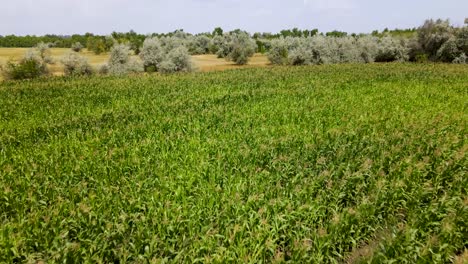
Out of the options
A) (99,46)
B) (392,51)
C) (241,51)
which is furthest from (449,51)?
(99,46)

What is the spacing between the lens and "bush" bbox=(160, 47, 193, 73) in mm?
38709

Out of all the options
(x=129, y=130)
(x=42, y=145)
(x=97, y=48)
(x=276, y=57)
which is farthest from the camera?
(x=97, y=48)

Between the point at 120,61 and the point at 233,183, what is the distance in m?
33.8

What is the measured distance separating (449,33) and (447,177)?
49308mm

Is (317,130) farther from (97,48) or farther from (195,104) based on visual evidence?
(97,48)

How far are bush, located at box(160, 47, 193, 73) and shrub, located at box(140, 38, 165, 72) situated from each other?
4.40 ft

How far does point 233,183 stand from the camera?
8773 millimetres

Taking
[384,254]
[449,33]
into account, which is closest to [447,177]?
[384,254]

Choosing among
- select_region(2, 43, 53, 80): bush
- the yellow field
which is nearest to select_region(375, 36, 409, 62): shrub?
the yellow field

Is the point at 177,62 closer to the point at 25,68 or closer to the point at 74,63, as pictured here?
the point at 74,63

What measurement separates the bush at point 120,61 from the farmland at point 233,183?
2122cm

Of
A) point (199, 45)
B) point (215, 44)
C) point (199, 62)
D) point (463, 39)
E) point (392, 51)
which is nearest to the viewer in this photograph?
point (463, 39)

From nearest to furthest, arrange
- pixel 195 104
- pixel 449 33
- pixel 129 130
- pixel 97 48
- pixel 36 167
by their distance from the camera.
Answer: pixel 36 167, pixel 129 130, pixel 195 104, pixel 449 33, pixel 97 48

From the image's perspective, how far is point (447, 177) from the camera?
9.73 meters
